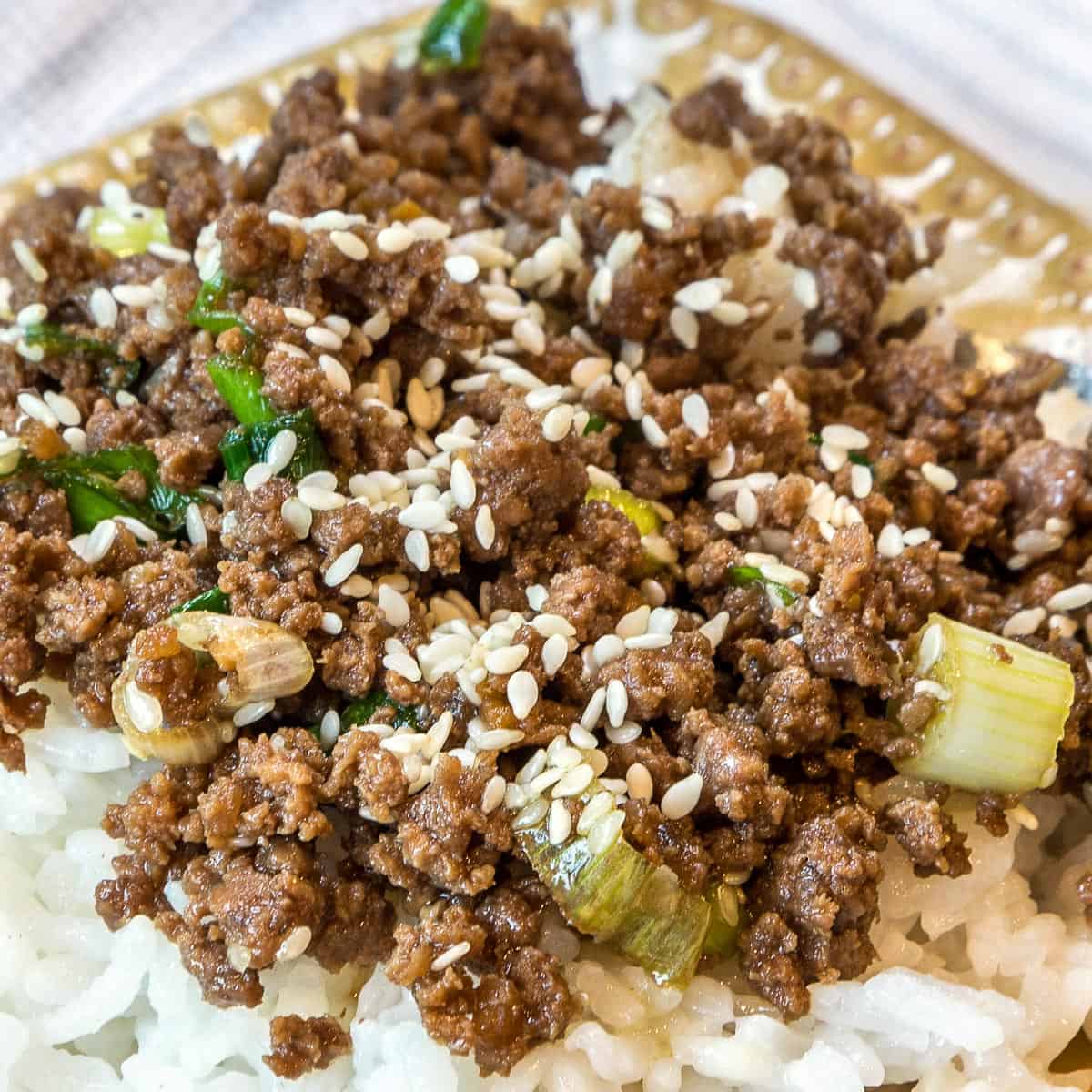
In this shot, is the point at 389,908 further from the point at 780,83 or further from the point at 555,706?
the point at 780,83

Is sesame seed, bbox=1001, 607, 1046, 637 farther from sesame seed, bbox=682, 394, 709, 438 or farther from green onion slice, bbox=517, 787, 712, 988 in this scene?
green onion slice, bbox=517, 787, 712, 988

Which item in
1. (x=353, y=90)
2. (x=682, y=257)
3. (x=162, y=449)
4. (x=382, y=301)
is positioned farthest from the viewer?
(x=353, y=90)

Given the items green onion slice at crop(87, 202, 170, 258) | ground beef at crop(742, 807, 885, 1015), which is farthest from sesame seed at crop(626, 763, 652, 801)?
green onion slice at crop(87, 202, 170, 258)

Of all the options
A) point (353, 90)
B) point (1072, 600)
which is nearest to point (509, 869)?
point (1072, 600)

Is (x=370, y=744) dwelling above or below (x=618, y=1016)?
above

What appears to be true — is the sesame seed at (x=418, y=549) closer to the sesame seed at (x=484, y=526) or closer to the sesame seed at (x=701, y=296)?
the sesame seed at (x=484, y=526)

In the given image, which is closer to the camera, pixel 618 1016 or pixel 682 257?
pixel 618 1016

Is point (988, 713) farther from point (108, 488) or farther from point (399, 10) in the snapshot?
point (399, 10)
